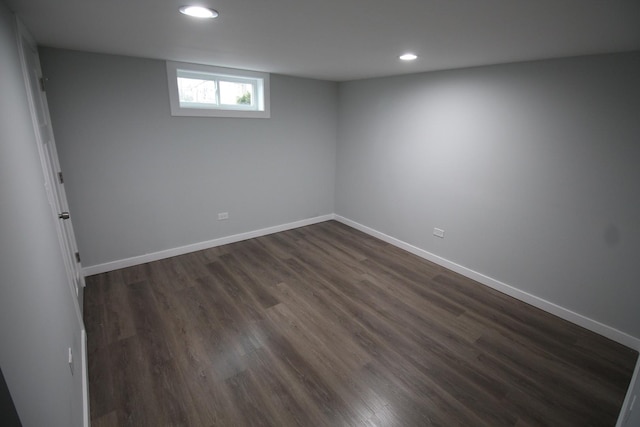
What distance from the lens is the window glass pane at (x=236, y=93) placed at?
12.2 ft

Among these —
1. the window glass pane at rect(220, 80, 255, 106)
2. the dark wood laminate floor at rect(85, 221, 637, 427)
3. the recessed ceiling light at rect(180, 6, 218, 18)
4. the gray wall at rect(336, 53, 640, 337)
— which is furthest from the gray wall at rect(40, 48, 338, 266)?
the recessed ceiling light at rect(180, 6, 218, 18)

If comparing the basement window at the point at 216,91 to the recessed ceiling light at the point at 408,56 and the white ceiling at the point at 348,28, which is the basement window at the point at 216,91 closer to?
the white ceiling at the point at 348,28

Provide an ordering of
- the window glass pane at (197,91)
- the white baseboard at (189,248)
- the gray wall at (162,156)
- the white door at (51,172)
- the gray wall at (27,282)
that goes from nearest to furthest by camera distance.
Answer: the gray wall at (27,282), the white door at (51,172), the gray wall at (162,156), the white baseboard at (189,248), the window glass pane at (197,91)

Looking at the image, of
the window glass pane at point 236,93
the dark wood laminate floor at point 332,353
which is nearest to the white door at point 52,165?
the dark wood laminate floor at point 332,353

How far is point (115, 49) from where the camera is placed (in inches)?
103

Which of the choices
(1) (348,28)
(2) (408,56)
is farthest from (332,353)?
(2) (408,56)

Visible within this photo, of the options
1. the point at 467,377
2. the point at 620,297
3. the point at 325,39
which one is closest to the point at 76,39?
the point at 325,39

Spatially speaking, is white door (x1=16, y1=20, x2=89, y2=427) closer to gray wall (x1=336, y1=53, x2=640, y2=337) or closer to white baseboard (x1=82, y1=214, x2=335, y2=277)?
white baseboard (x1=82, y1=214, x2=335, y2=277)

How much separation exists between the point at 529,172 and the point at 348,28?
2.13 meters

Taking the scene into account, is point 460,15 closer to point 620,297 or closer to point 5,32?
point 5,32

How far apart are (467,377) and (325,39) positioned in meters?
2.55

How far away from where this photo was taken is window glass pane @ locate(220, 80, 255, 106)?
12.2 ft

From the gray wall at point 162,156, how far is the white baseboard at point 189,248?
61 mm

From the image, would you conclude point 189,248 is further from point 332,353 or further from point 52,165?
point 332,353
